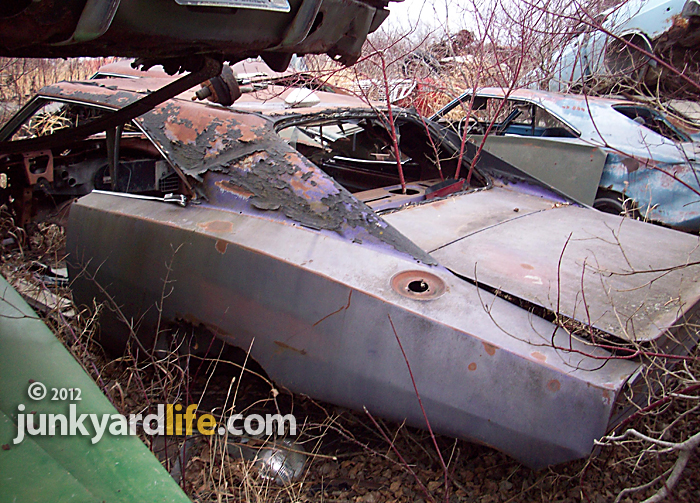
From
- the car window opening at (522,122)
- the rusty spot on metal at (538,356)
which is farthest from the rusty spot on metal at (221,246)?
the car window opening at (522,122)

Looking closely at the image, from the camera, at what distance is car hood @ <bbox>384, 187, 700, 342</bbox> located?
65.1 inches

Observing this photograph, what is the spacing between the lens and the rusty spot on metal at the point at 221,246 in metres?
1.92

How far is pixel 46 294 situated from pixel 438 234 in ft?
7.68

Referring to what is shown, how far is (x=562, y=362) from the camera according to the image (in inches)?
58.2

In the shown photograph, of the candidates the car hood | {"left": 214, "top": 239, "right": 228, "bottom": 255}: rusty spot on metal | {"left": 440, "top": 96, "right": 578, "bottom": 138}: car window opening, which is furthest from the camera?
{"left": 440, "top": 96, "right": 578, "bottom": 138}: car window opening

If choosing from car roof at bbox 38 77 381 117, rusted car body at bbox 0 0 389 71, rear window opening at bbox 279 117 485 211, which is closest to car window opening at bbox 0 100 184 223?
car roof at bbox 38 77 381 117

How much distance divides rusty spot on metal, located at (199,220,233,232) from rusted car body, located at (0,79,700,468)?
0.01 metres

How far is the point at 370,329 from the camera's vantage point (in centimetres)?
166

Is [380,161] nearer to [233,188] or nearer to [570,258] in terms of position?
[233,188]

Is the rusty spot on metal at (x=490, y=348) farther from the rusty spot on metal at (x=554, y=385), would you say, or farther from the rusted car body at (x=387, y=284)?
the rusty spot on metal at (x=554, y=385)

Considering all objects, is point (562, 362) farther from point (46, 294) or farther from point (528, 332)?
point (46, 294)

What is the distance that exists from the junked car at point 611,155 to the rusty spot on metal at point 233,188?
8.03 ft

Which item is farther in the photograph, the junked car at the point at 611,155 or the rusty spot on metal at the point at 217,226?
the junked car at the point at 611,155

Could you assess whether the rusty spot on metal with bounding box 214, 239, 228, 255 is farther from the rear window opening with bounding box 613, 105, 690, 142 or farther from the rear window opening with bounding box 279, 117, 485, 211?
the rear window opening with bounding box 613, 105, 690, 142
